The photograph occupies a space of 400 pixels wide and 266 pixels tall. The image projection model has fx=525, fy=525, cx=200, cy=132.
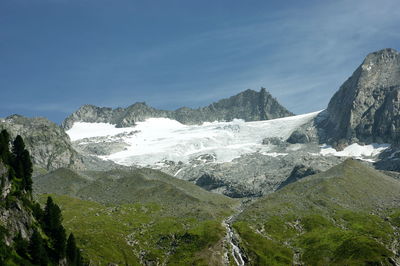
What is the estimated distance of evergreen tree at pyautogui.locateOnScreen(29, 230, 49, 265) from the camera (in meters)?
125

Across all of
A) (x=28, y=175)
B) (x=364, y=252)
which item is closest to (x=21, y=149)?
(x=28, y=175)

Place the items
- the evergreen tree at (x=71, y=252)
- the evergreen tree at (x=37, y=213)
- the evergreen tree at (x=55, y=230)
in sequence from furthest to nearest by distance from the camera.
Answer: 1. the evergreen tree at (x=71, y=252)
2. the evergreen tree at (x=37, y=213)
3. the evergreen tree at (x=55, y=230)

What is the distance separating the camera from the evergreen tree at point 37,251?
125312mm

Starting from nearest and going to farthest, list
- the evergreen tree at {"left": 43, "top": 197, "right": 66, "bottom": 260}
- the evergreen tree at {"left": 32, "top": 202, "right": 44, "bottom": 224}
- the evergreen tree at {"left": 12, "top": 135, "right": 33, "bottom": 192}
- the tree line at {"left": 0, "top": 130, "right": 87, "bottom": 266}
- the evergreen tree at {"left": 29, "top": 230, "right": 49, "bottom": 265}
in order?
the tree line at {"left": 0, "top": 130, "right": 87, "bottom": 266}, the evergreen tree at {"left": 29, "top": 230, "right": 49, "bottom": 265}, the evergreen tree at {"left": 43, "top": 197, "right": 66, "bottom": 260}, the evergreen tree at {"left": 32, "top": 202, "right": 44, "bottom": 224}, the evergreen tree at {"left": 12, "top": 135, "right": 33, "bottom": 192}

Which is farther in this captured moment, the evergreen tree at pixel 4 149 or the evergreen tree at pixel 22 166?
the evergreen tree at pixel 22 166

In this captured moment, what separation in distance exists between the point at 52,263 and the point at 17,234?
14.0m

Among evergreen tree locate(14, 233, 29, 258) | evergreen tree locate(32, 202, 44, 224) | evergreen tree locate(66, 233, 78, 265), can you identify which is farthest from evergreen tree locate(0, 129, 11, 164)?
evergreen tree locate(14, 233, 29, 258)

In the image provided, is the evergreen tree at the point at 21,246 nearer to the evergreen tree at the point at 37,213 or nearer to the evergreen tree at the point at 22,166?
the evergreen tree at the point at 37,213

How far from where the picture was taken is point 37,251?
414ft

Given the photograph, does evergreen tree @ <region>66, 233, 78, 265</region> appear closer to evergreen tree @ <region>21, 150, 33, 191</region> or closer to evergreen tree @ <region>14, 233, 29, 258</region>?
evergreen tree @ <region>21, 150, 33, 191</region>

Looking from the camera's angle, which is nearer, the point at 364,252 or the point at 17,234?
the point at 17,234

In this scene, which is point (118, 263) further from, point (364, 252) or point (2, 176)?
point (364, 252)

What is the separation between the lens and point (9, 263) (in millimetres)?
113062

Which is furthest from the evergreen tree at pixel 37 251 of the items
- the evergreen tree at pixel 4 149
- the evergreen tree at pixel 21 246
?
the evergreen tree at pixel 4 149
